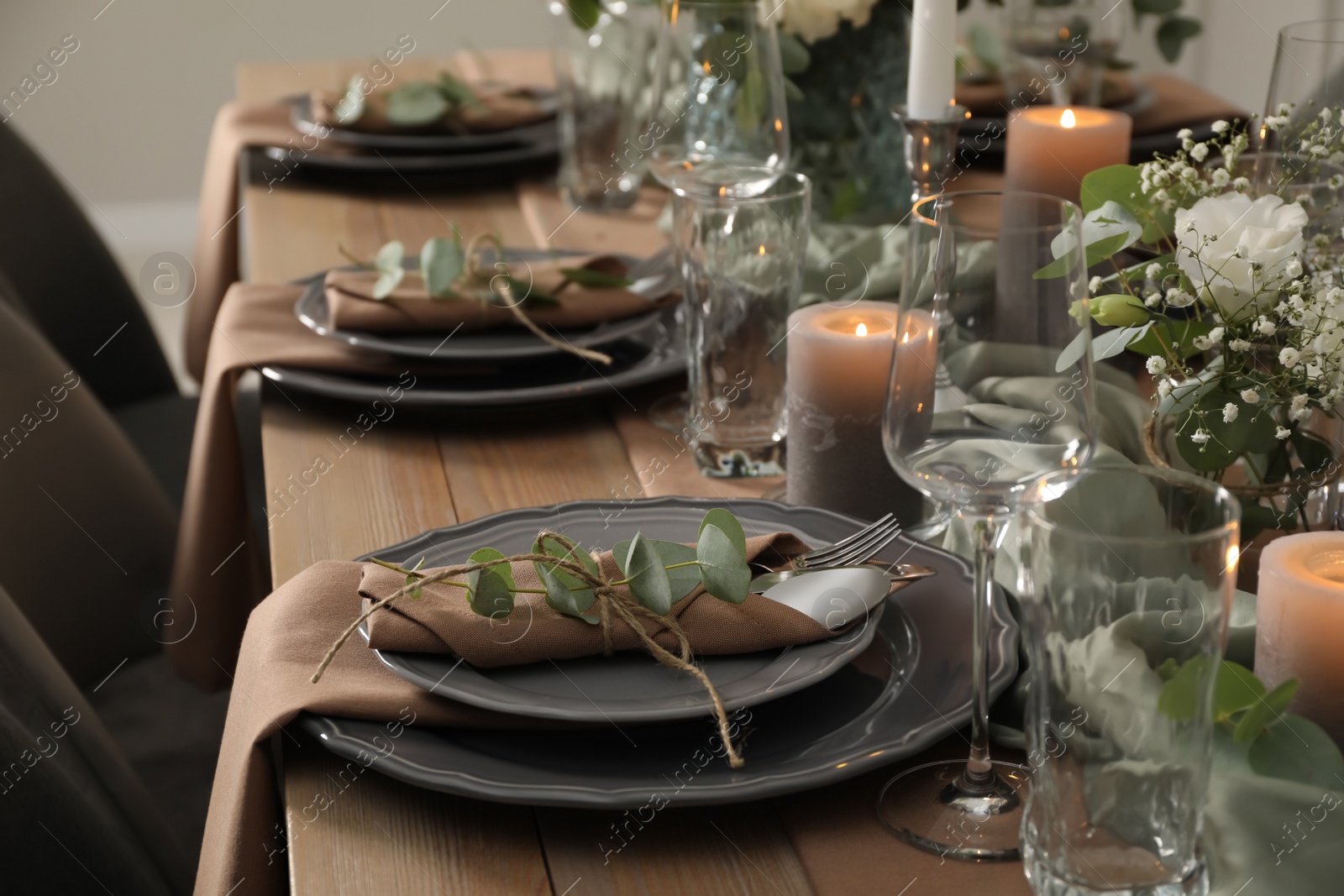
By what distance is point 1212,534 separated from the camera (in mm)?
462

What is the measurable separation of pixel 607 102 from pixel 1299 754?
1.34m

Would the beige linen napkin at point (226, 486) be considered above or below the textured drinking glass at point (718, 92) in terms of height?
below

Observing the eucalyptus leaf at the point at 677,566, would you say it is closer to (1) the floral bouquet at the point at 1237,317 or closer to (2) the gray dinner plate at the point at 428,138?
(1) the floral bouquet at the point at 1237,317

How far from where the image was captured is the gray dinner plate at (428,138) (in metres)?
1.78

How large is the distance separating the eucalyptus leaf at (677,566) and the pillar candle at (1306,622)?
10.6 inches

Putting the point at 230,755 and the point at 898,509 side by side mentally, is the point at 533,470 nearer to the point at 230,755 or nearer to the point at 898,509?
the point at 898,509

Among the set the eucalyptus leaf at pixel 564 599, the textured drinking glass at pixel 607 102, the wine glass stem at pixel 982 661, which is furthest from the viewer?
the textured drinking glass at pixel 607 102

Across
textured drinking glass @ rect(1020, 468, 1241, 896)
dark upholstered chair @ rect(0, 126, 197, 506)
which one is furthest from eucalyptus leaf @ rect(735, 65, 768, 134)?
dark upholstered chair @ rect(0, 126, 197, 506)

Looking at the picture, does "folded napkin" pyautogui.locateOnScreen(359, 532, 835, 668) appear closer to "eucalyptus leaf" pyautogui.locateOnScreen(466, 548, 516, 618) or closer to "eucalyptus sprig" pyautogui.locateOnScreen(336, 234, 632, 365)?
"eucalyptus leaf" pyautogui.locateOnScreen(466, 548, 516, 618)

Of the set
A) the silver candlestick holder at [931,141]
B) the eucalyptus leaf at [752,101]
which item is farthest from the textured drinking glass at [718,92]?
the silver candlestick holder at [931,141]

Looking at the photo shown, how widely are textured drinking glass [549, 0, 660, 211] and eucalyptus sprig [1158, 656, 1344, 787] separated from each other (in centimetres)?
126

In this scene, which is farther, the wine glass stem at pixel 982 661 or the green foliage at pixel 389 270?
the green foliage at pixel 389 270

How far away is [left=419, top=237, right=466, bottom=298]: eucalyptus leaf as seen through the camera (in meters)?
1.16

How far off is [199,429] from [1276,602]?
917mm
